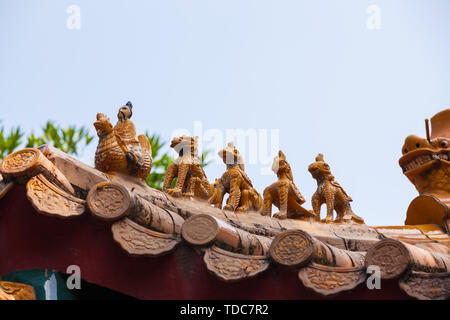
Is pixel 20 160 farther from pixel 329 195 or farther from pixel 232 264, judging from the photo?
pixel 329 195

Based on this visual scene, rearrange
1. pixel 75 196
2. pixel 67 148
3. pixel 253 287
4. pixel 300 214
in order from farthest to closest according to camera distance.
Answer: pixel 67 148 → pixel 300 214 → pixel 75 196 → pixel 253 287

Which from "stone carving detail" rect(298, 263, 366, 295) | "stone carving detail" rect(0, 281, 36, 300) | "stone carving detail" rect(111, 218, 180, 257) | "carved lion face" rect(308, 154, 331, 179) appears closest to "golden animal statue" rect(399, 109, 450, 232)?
"carved lion face" rect(308, 154, 331, 179)

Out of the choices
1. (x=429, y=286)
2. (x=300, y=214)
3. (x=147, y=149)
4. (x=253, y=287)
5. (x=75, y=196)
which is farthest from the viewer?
(x=300, y=214)

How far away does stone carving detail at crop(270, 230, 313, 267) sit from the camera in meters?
4.17

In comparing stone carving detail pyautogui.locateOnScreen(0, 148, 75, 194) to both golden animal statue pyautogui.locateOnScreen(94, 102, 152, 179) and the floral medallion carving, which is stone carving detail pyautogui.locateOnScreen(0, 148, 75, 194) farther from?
golden animal statue pyautogui.locateOnScreen(94, 102, 152, 179)

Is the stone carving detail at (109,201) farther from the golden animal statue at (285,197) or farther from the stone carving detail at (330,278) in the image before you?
the golden animal statue at (285,197)

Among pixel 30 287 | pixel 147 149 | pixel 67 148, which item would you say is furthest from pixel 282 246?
pixel 67 148

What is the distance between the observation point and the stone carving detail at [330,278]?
4.11 m

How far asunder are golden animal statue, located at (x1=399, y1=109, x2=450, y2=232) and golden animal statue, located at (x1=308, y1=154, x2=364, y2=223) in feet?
1.93

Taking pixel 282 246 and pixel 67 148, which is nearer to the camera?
pixel 282 246

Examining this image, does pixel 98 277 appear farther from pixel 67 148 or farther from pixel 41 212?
pixel 67 148

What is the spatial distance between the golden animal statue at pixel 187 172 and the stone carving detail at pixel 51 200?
1.54 m

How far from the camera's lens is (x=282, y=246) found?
4227mm

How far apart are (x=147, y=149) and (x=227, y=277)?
219cm
